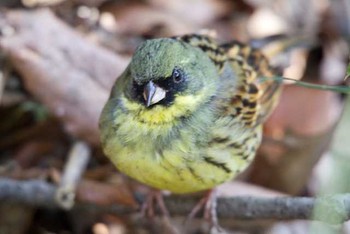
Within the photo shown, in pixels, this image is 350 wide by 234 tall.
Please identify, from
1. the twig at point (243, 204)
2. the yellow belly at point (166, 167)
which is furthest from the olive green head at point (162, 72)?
the twig at point (243, 204)

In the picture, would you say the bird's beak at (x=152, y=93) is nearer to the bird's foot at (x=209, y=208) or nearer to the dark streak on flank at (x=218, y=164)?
the dark streak on flank at (x=218, y=164)

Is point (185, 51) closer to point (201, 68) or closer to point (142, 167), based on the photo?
point (201, 68)

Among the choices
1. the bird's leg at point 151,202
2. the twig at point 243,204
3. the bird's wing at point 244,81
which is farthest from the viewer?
the bird's leg at point 151,202

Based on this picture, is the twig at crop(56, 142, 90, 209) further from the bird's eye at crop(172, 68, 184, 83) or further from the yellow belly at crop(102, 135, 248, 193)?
the bird's eye at crop(172, 68, 184, 83)

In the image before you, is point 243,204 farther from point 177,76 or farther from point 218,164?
point 177,76

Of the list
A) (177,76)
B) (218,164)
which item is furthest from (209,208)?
(177,76)

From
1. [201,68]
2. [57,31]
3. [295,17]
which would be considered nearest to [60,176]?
[57,31]
